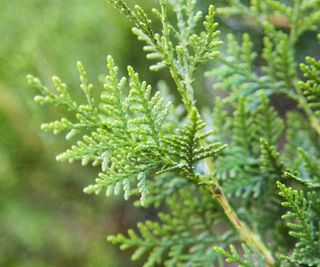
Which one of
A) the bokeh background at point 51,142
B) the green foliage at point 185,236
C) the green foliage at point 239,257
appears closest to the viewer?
the green foliage at point 239,257

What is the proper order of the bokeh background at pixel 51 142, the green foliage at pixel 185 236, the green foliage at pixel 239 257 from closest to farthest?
the green foliage at pixel 239 257, the green foliage at pixel 185 236, the bokeh background at pixel 51 142

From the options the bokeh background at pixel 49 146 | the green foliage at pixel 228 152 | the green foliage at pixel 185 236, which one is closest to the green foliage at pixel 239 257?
the green foliage at pixel 228 152

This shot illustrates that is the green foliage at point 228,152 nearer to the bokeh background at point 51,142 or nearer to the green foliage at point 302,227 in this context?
the green foliage at point 302,227

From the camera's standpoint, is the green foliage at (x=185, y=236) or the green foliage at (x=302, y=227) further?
the green foliage at (x=185, y=236)

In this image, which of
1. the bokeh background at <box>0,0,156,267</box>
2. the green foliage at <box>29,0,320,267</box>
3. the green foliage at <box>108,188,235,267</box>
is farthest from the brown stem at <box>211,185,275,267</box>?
the bokeh background at <box>0,0,156,267</box>

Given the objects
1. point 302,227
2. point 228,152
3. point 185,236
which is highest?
point 228,152

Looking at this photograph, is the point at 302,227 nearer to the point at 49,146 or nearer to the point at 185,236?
the point at 185,236

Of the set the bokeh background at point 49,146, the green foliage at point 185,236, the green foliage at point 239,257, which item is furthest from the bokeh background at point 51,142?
the green foliage at point 239,257

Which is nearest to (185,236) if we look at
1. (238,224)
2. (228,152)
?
(228,152)

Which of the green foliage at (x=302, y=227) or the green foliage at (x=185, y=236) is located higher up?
the green foliage at (x=185, y=236)

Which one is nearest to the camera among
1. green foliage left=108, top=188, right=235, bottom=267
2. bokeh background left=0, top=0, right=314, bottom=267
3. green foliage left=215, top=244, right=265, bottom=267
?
green foliage left=215, top=244, right=265, bottom=267

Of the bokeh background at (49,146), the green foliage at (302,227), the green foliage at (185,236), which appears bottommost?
the green foliage at (302,227)

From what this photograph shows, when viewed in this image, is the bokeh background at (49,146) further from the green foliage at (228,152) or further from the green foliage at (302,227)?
the green foliage at (302,227)

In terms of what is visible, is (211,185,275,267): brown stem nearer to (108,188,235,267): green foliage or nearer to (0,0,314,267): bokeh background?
(108,188,235,267): green foliage
